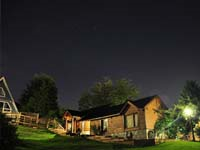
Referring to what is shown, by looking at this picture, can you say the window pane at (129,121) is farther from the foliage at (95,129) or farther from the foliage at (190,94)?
the foliage at (190,94)

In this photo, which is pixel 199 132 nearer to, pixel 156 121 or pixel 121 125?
pixel 156 121

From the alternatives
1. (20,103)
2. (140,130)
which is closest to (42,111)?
(20,103)

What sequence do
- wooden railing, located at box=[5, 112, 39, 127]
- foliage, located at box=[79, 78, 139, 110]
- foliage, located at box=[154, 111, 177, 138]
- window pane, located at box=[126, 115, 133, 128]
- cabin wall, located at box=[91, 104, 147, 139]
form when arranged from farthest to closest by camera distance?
foliage, located at box=[79, 78, 139, 110], window pane, located at box=[126, 115, 133, 128], wooden railing, located at box=[5, 112, 39, 127], cabin wall, located at box=[91, 104, 147, 139], foliage, located at box=[154, 111, 177, 138]

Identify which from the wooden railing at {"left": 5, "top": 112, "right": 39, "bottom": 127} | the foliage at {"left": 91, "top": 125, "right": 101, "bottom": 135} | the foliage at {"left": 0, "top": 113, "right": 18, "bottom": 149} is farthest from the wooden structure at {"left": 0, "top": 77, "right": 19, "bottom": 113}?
the foliage at {"left": 0, "top": 113, "right": 18, "bottom": 149}

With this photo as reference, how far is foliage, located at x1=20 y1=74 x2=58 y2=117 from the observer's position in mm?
53375

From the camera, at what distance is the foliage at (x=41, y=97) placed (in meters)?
53.4

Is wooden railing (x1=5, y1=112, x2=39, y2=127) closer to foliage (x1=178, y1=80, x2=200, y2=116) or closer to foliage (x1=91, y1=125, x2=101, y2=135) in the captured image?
foliage (x1=91, y1=125, x2=101, y2=135)

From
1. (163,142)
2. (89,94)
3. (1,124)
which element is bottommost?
(163,142)

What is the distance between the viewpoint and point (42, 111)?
53.7m

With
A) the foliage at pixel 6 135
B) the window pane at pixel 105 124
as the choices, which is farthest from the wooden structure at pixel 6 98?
the foliage at pixel 6 135

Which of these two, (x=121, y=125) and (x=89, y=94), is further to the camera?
(x=89, y=94)

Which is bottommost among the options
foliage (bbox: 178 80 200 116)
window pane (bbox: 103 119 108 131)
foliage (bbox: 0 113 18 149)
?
foliage (bbox: 0 113 18 149)

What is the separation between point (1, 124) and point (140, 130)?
887 inches

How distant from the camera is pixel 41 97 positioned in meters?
55.2
